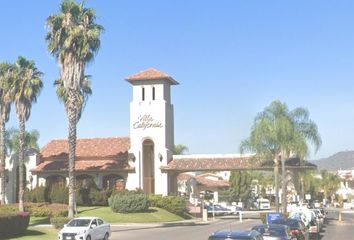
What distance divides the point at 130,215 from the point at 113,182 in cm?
1469

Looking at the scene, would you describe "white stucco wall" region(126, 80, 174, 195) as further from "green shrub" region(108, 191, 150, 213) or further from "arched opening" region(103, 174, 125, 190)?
"green shrub" region(108, 191, 150, 213)

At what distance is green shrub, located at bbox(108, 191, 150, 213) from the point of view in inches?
1902

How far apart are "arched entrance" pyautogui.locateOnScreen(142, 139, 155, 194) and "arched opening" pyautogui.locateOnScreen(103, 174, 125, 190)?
2452mm

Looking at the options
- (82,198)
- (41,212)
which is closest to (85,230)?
(41,212)

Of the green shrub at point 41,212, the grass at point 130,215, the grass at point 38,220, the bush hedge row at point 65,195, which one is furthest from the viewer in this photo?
the bush hedge row at point 65,195

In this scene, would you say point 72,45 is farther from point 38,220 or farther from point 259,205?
point 259,205

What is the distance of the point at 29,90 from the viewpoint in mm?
50750

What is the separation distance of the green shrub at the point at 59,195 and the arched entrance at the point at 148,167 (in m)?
9.04

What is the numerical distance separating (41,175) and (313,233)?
124 feet

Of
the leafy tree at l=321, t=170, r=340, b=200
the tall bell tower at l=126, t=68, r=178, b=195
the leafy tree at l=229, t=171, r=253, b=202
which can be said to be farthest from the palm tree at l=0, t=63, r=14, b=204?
the leafy tree at l=321, t=170, r=340, b=200

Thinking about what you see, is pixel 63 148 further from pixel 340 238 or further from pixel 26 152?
pixel 340 238

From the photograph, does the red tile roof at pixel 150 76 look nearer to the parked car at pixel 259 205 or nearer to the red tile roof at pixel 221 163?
the red tile roof at pixel 221 163

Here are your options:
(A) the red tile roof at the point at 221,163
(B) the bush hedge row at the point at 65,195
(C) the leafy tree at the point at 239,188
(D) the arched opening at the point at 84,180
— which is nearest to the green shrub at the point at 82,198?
(B) the bush hedge row at the point at 65,195

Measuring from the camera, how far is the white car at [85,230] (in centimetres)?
2797
